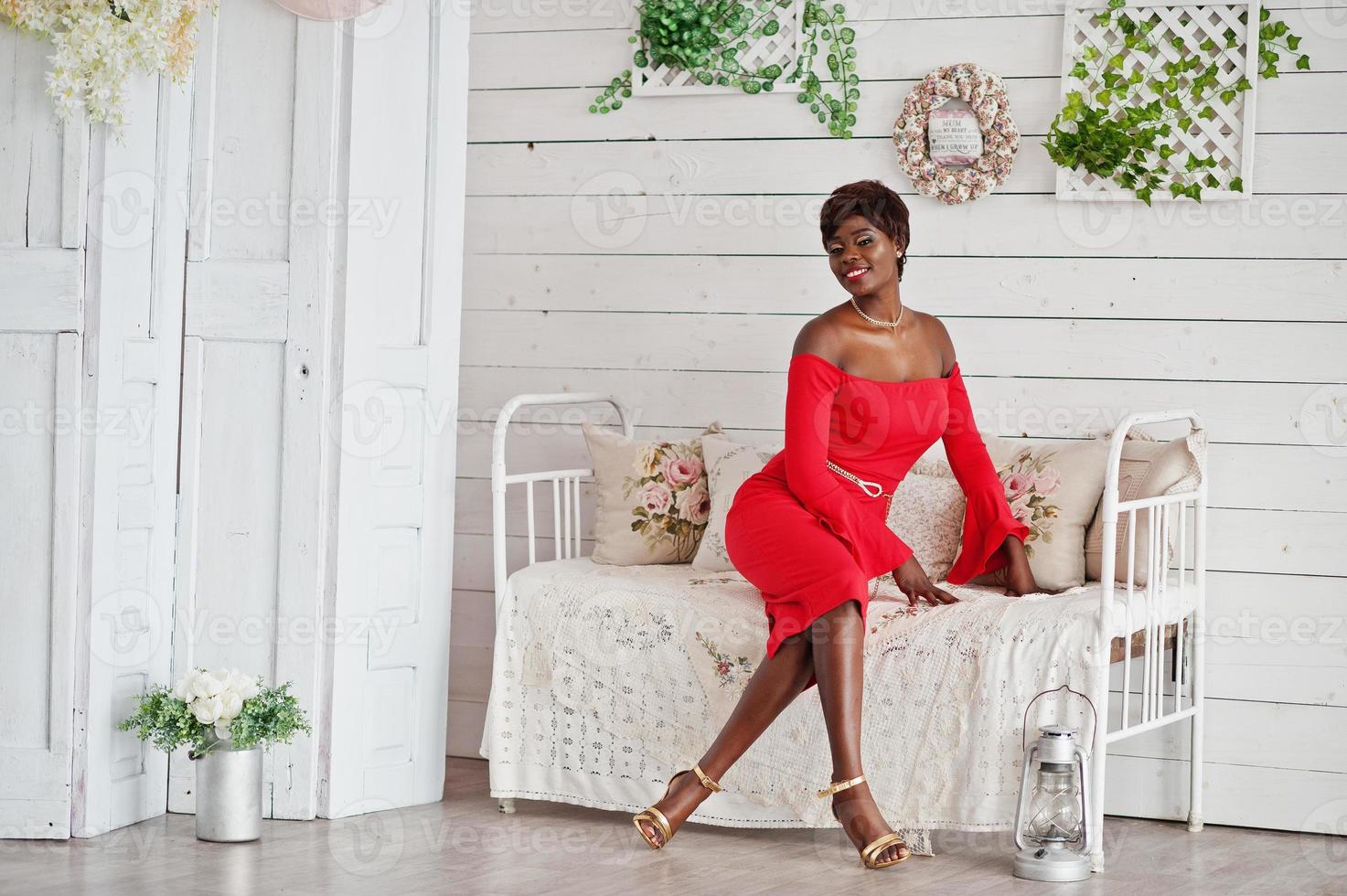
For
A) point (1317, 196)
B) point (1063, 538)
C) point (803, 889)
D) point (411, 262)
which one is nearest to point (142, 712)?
point (411, 262)

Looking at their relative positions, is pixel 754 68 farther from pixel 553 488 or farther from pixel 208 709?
pixel 208 709

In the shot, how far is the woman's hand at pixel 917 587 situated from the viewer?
114 inches

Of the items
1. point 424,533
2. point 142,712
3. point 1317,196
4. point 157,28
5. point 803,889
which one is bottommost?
point 803,889

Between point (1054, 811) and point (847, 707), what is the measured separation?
431mm

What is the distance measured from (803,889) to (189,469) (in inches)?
59.8

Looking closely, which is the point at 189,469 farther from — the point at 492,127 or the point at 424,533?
the point at 492,127

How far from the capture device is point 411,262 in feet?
10.6

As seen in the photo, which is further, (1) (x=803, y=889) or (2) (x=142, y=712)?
(2) (x=142, y=712)

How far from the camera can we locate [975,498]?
3.04m

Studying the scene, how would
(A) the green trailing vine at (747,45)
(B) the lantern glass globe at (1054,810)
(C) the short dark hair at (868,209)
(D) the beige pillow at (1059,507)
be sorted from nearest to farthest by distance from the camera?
(B) the lantern glass globe at (1054,810), (C) the short dark hair at (868,209), (D) the beige pillow at (1059,507), (A) the green trailing vine at (747,45)

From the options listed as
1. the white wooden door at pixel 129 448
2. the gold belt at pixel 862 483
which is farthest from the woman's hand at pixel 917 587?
the white wooden door at pixel 129 448

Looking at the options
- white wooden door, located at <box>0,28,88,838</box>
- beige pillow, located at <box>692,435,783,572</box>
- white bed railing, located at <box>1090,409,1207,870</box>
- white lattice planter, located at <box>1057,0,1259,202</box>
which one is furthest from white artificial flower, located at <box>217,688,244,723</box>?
white lattice planter, located at <box>1057,0,1259,202</box>

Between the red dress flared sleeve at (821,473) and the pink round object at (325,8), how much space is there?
116 cm

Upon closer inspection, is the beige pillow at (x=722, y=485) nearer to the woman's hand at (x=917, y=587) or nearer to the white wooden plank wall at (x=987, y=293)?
the white wooden plank wall at (x=987, y=293)
